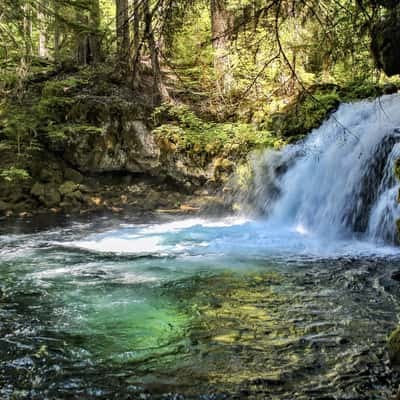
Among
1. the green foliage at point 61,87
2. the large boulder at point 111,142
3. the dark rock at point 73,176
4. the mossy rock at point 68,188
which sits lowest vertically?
the mossy rock at point 68,188

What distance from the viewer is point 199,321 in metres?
4.25

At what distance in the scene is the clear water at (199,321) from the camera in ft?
10.2

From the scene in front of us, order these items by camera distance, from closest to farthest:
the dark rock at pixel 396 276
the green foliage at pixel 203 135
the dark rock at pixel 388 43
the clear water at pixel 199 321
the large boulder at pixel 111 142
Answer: the clear water at pixel 199 321
the dark rock at pixel 388 43
the dark rock at pixel 396 276
the green foliage at pixel 203 135
the large boulder at pixel 111 142

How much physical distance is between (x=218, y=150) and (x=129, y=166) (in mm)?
2628

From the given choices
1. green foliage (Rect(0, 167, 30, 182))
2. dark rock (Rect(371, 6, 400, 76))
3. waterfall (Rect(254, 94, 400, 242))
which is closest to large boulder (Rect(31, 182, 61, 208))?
green foliage (Rect(0, 167, 30, 182))

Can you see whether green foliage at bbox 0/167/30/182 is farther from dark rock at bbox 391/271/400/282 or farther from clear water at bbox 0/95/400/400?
dark rock at bbox 391/271/400/282

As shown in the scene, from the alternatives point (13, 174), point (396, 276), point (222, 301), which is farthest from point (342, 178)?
point (13, 174)

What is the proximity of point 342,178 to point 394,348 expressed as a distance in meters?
6.50

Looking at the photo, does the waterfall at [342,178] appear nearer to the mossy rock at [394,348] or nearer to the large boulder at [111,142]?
the large boulder at [111,142]

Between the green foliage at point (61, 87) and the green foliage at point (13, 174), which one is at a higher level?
the green foliage at point (61, 87)

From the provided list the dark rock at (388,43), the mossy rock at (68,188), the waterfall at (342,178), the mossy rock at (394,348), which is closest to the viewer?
the mossy rock at (394,348)

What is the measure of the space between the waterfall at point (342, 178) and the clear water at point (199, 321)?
1027 millimetres

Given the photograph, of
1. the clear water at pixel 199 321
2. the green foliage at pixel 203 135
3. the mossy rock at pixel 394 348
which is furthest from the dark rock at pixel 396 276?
the green foliage at pixel 203 135

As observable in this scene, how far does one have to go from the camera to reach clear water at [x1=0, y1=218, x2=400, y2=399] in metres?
3.11
